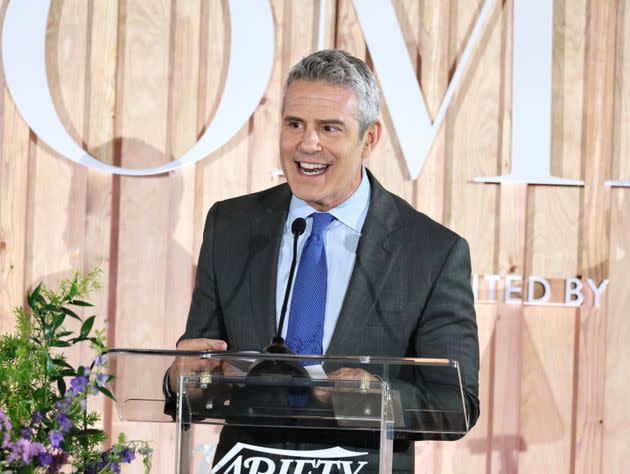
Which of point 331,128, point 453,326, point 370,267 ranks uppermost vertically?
point 331,128

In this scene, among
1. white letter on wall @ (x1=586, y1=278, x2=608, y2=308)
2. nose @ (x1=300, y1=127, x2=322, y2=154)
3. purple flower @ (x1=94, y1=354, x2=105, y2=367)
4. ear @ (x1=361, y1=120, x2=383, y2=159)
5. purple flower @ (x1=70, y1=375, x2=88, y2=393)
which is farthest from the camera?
white letter on wall @ (x1=586, y1=278, x2=608, y2=308)

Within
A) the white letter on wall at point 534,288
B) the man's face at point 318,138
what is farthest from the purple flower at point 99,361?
the white letter on wall at point 534,288

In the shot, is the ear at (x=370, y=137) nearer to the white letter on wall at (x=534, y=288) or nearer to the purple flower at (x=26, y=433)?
the white letter on wall at (x=534, y=288)

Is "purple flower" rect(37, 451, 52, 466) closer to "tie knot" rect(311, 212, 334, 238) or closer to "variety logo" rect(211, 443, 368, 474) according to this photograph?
"variety logo" rect(211, 443, 368, 474)

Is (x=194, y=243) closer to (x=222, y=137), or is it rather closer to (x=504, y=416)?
(x=222, y=137)

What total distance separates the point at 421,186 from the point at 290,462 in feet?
6.47

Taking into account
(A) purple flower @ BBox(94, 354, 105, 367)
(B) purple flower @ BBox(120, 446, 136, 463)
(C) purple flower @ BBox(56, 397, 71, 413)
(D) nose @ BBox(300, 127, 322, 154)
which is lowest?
(B) purple flower @ BBox(120, 446, 136, 463)

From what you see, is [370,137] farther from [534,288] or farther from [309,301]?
[534,288]

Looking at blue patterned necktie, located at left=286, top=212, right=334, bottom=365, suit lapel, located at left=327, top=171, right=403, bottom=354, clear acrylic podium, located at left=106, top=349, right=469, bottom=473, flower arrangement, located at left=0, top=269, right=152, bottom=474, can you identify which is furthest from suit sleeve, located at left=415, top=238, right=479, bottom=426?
flower arrangement, located at left=0, top=269, right=152, bottom=474

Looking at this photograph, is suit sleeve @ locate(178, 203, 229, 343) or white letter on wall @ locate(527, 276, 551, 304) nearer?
suit sleeve @ locate(178, 203, 229, 343)

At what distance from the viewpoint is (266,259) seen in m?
2.41

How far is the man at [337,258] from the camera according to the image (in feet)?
7.52

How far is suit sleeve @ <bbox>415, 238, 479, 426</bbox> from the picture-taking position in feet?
7.40

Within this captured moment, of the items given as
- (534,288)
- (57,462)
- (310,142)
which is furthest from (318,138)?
(534,288)
